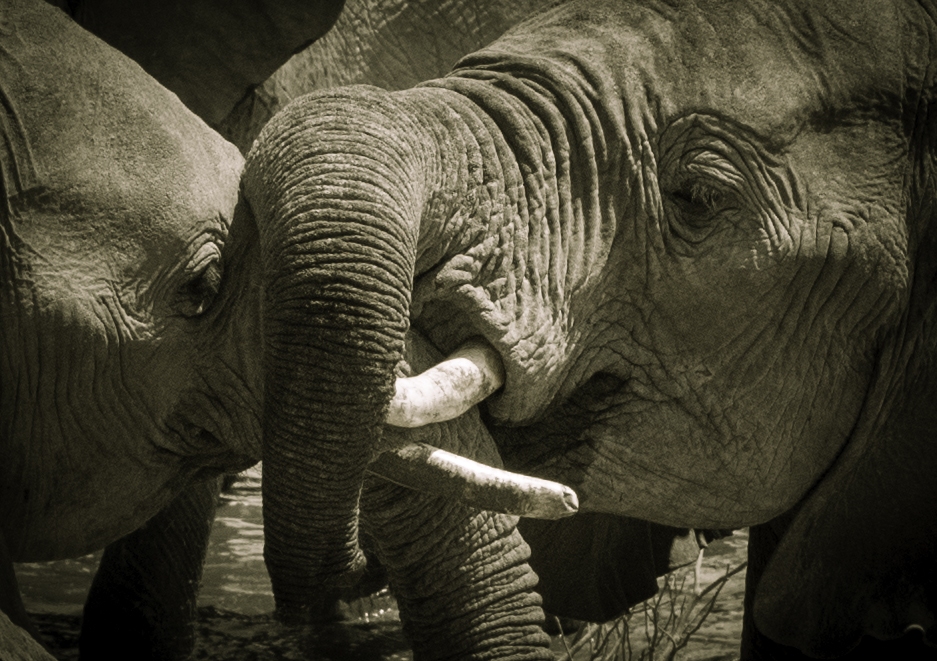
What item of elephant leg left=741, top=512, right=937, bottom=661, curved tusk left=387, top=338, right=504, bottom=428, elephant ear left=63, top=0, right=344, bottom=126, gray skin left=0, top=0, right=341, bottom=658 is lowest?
elephant leg left=741, top=512, right=937, bottom=661

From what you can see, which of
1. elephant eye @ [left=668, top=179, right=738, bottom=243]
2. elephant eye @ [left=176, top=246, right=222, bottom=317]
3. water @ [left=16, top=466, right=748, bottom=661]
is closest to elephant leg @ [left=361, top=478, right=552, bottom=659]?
elephant eye @ [left=176, top=246, right=222, bottom=317]

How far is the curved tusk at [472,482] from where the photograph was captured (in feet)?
8.05

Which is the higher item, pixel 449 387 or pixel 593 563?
pixel 449 387

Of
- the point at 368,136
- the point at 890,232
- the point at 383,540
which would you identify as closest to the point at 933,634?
the point at 890,232

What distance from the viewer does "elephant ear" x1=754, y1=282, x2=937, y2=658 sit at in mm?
2730

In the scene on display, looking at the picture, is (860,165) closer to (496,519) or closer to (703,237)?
(703,237)

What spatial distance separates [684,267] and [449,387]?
54cm

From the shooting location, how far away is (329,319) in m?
2.26

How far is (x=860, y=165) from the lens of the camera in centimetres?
266

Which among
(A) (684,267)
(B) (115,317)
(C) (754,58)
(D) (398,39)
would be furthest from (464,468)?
(D) (398,39)

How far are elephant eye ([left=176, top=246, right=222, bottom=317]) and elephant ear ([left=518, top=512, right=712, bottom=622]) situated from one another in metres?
0.94

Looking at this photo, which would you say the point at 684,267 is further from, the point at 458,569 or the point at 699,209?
the point at 458,569

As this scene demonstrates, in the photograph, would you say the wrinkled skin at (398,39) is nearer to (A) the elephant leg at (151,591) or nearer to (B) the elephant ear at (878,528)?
(A) the elephant leg at (151,591)

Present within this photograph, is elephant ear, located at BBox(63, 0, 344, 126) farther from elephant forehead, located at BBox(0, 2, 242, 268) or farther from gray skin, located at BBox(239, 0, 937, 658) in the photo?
gray skin, located at BBox(239, 0, 937, 658)
